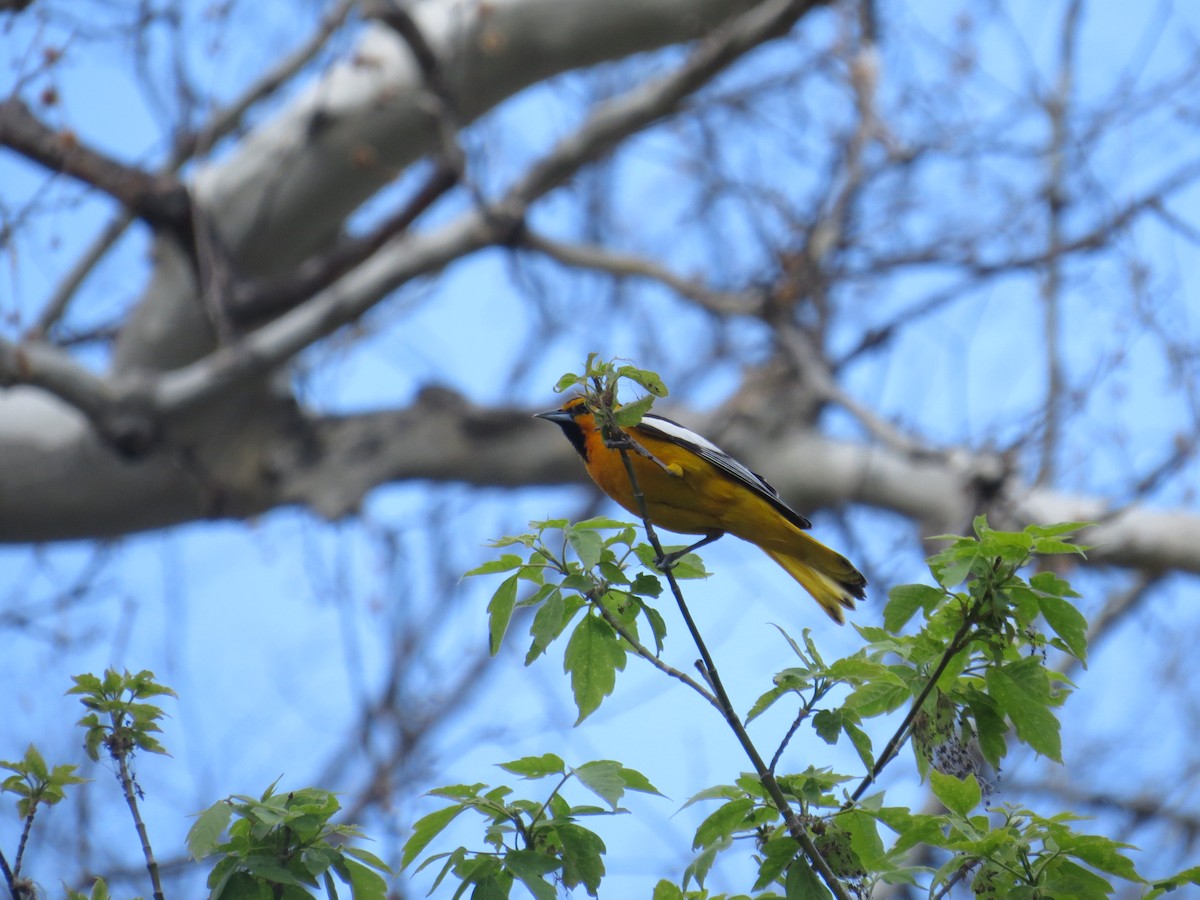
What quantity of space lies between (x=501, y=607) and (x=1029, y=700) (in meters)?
1.03

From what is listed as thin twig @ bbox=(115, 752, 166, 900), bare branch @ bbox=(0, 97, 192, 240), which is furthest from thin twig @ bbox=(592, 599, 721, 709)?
bare branch @ bbox=(0, 97, 192, 240)

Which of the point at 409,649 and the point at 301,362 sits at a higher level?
the point at 301,362

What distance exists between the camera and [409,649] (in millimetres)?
9492

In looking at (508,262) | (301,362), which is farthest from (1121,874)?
(301,362)

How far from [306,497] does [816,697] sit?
612cm

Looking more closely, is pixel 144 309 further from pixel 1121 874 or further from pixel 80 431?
pixel 1121 874

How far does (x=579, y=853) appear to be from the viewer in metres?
2.25

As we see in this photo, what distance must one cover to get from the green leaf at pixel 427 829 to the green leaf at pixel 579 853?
0.62 feet

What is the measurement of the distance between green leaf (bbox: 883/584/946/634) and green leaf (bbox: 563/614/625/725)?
1.80 ft

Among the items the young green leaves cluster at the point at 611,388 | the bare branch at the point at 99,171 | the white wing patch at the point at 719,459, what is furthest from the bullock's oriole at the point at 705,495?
the bare branch at the point at 99,171

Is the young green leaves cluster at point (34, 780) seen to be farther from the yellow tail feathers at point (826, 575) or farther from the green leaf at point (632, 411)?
the yellow tail feathers at point (826, 575)

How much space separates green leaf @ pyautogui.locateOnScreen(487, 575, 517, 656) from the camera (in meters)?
2.39

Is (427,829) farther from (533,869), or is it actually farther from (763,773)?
(763,773)

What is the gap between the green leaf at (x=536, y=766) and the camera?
228 centimetres
